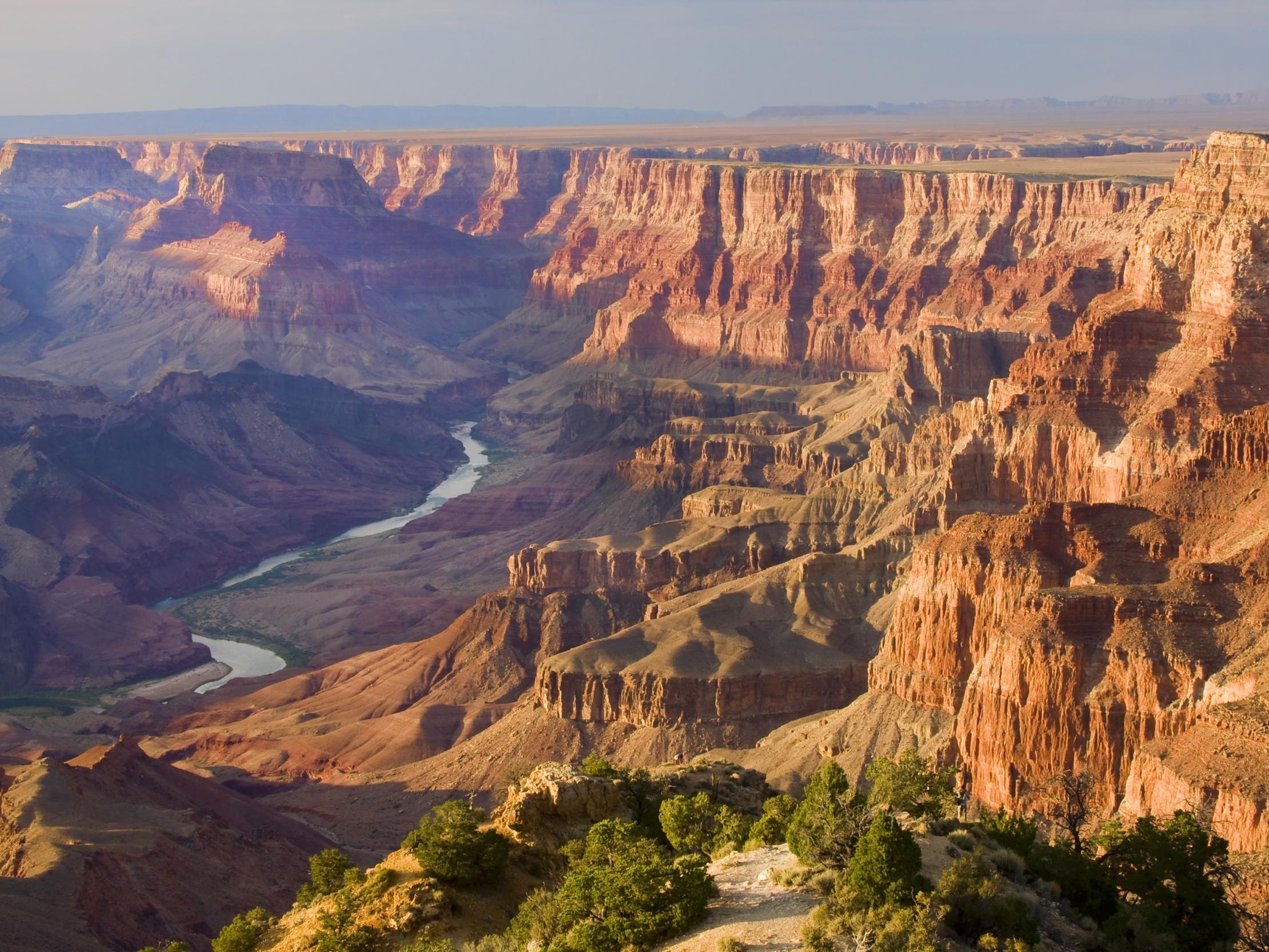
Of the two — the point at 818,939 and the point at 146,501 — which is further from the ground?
the point at 818,939

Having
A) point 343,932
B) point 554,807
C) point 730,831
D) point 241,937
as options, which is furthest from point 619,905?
point 241,937

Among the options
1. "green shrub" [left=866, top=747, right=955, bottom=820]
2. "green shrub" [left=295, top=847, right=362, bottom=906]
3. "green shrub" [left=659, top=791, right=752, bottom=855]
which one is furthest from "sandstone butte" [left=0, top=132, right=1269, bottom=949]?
"green shrub" [left=295, top=847, right=362, bottom=906]

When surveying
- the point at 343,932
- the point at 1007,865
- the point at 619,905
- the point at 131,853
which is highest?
the point at 1007,865

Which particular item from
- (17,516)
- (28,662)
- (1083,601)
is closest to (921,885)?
(1083,601)

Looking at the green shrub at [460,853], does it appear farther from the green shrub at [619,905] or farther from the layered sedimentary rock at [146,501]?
the layered sedimentary rock at [146,501]

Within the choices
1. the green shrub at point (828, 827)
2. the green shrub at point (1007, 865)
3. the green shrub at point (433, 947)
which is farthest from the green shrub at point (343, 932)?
the green shrub at point (1007, 865)

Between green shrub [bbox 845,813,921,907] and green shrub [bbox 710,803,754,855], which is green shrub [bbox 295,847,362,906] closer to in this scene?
green shrub [bbox 710,803,754,855]

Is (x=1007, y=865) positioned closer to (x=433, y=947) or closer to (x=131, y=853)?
(x=433, y=947)
